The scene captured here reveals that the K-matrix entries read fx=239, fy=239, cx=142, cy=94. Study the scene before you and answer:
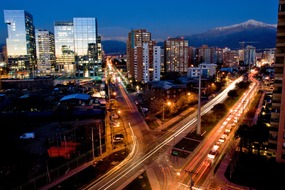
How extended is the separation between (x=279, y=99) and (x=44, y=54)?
9385 cm

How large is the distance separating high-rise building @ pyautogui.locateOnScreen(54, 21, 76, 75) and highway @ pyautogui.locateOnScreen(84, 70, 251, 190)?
6188 centimetres

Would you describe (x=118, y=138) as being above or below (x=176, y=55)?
below

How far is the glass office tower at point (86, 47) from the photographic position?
83.6 meters

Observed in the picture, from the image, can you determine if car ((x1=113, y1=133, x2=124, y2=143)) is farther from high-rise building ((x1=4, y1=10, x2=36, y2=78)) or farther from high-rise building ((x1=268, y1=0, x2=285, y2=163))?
high-rise building ((x1=4, y1=10, x2=36, y2=78))

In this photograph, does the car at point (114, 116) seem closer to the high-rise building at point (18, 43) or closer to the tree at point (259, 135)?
the tree at point (259, 135)

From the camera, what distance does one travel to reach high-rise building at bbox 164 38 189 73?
3450 inches

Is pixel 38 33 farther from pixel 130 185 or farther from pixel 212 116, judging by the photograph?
pixel 130 185

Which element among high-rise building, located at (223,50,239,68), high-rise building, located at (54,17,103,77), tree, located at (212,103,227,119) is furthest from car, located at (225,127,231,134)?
high-rise building, located at (223,50,239,68)

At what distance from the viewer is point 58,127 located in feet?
97.9

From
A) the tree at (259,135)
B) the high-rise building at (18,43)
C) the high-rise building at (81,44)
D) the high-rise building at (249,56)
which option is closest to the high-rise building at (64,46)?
the high-rise building at (81,44)

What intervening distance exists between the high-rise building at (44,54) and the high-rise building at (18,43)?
3452mm

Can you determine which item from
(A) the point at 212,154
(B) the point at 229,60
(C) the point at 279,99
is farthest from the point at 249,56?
(A) the point at 212,154

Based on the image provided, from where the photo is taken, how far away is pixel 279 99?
Answer: 19125 millimetres

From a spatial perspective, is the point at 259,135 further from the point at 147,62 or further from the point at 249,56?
the point at 249,56
